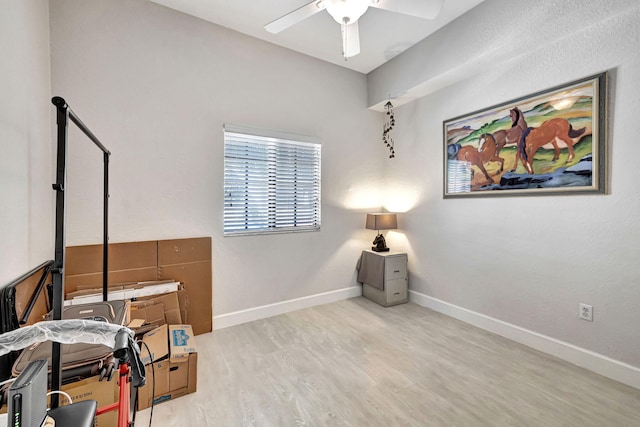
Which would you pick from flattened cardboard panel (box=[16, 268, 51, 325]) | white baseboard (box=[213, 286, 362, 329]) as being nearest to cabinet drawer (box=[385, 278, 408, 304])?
white baseboard (box=[213, 286, 362, 329])

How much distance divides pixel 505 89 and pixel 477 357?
2324 millimetres

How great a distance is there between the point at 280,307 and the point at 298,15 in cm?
269

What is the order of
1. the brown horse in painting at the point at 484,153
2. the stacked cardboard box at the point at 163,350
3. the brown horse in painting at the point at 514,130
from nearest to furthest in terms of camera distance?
the stacked cardboard box at the point at 163,350, the brown horse in painting at the point at 514,130, the brown horse in painting at the point at 484,153

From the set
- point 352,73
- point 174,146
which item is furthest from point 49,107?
point 352,73

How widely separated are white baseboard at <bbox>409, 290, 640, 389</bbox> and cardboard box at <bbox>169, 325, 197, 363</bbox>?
2.54 meters

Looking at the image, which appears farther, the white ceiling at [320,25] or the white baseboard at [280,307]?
the white baseboard at [280,307]

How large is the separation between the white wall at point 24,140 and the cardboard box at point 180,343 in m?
0.92

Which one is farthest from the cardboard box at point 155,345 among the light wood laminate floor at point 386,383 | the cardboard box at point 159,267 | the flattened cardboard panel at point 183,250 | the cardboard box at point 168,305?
the flattened cardboard panel at point 183,250

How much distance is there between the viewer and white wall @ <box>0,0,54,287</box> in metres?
1.30

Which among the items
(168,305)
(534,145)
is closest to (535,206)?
(534,145)

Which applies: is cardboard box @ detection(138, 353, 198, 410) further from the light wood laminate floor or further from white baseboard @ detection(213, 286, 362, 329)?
white baseboard @ detection(213, 286, 362, 329)

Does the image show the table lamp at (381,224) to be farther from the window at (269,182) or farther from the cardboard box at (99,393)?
the cardboard box at (99,393)

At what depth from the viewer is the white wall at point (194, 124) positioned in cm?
214

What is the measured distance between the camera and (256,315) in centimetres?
289
